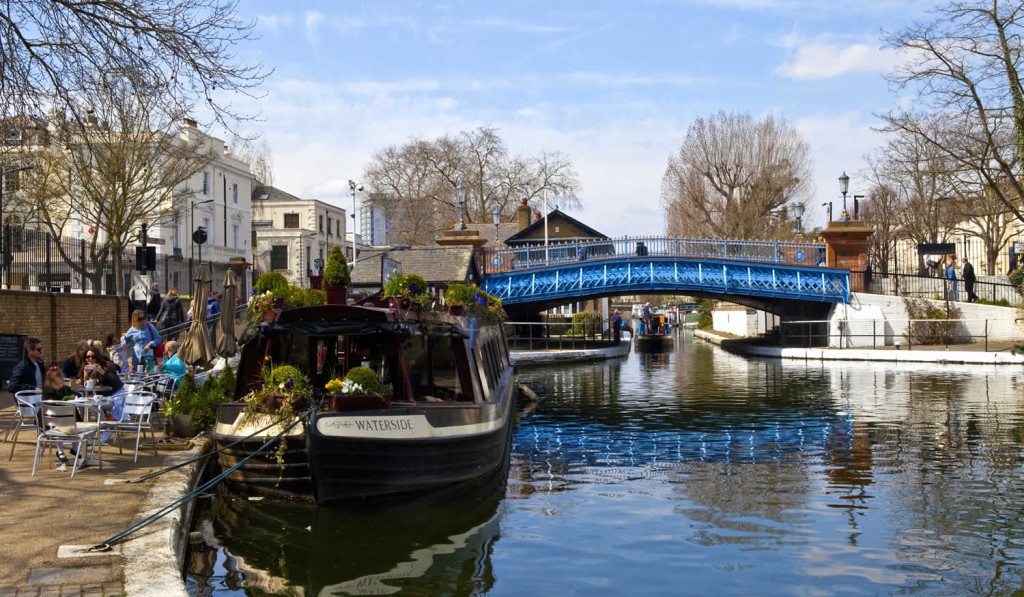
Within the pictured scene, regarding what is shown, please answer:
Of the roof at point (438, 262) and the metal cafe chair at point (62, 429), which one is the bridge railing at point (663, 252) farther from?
the metal cafe chair at point (62, 429)

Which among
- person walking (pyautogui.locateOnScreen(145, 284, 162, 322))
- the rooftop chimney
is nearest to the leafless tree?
the rooftop chimney

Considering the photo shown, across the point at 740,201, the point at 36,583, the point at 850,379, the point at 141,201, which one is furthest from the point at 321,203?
the point at 36,583

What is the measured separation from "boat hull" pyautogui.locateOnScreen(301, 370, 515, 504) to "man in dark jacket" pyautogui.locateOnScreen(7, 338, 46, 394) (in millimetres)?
4870

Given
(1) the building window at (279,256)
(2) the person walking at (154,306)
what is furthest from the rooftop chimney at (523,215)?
(2) the person walking at (154,306)

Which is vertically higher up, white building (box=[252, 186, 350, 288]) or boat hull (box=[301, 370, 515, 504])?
white building (box=[252, 186, 350, 288])

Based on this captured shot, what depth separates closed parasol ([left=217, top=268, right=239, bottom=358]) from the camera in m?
16.4

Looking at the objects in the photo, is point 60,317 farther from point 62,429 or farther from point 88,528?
point 88,528

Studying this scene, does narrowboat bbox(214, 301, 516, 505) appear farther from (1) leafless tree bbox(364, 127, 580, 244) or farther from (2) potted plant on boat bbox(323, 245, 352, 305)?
(1) leafless tree bbox(364, 127, 580, 244)

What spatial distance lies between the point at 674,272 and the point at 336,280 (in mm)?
30351

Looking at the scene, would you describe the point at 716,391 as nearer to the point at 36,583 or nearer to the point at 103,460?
the point at 103,460

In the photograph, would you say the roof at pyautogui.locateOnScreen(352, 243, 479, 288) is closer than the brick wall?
No

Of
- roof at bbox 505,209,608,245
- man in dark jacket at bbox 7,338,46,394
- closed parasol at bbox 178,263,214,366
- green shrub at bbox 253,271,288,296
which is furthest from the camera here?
roof at bbox 505,209,608,245

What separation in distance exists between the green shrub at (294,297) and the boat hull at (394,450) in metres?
2.05

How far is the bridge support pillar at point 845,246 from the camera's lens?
42219 mm
